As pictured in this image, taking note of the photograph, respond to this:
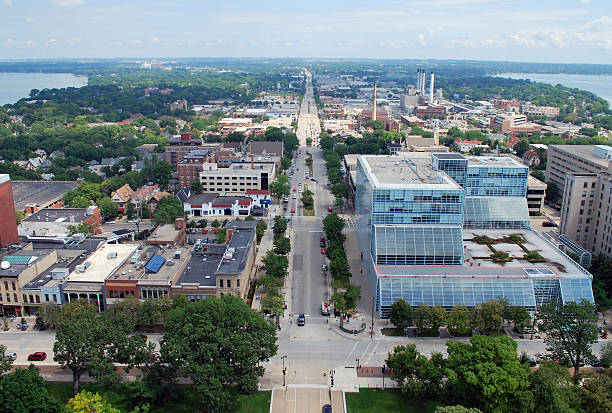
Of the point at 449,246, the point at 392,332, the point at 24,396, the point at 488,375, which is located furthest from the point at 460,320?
the point at 24,396

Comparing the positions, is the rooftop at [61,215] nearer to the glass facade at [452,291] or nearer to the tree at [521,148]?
the glass facade at [452,291]

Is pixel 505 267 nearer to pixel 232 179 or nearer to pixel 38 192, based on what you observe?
pixel 232 179

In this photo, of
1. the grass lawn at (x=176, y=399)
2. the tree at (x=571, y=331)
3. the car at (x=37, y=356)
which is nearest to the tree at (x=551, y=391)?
the tree at (x=571, y=331)

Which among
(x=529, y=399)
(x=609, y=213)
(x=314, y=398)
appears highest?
(x=609, y=213)

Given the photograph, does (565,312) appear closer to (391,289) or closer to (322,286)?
(391,289)

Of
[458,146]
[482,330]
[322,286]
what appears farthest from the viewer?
[458,146]

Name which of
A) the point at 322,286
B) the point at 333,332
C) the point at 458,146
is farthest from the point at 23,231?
the point at 458,146
